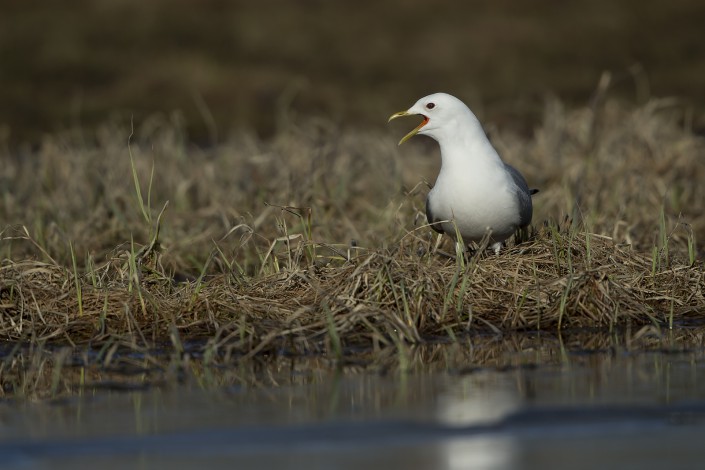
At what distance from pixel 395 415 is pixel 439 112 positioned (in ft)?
9.40

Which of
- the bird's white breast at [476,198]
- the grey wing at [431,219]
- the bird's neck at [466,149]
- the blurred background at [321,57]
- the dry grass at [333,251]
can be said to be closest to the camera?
the dry grass at [333,251]

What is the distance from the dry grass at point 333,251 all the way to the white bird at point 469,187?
6.4 inches

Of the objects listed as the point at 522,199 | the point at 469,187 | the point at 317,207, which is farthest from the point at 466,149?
the point at 317,207

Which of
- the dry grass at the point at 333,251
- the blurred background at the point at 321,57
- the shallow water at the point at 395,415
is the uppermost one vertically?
the blurred background at the point at 321,57

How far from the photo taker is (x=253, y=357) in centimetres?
588

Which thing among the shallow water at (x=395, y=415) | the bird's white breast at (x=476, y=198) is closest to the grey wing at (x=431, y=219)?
the bird's white breast at (x=476, y=198)

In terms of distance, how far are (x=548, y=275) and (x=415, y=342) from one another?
3.44 feet

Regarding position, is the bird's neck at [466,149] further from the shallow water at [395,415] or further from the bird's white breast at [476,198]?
the shallow water at [395,415]

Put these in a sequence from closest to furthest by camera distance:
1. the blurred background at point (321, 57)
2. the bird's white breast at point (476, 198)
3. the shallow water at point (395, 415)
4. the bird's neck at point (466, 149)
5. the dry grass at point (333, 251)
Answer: the shallow water at point (395, 415), the dry grass at point (333, 251), the bird's white breast at point (476, 198), the bird's neck at point (466, 149), the blurred background at point (321, 57)

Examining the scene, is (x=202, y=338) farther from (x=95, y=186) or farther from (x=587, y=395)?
(x=95, y=186)

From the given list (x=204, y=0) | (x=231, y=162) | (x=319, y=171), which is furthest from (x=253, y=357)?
(x=204, y=0)

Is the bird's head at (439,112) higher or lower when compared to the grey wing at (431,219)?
higher

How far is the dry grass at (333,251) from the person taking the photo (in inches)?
250

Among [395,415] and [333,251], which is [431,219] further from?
[395,415]
